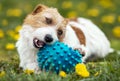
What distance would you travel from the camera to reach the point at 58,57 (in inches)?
247

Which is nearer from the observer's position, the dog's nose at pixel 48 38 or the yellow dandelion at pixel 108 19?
the dog's nose at pixel 48 38

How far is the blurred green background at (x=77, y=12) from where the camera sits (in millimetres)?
10875

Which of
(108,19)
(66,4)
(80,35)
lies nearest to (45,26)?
(80,35)

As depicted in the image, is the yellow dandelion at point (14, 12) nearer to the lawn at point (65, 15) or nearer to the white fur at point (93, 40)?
the lawn at point (65, 15)

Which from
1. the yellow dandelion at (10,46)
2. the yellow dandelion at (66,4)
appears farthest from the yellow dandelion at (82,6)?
the yellow dandelion at (10,46)

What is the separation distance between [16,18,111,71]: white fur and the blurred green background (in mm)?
1475

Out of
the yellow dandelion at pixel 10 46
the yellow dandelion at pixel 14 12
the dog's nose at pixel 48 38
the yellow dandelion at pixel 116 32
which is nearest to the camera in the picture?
the dog's nose at pixel 48 38

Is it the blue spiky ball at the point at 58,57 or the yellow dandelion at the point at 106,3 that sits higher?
the yellow dandelion at the point at 106,3

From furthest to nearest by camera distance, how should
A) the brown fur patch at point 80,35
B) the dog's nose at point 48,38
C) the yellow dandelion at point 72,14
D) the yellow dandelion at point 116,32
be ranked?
the yellow dandelion at point 72,14
the yellow dandelion at point 116,32
the brown fur patch at point 80,35
the dog's nose at point 48,38

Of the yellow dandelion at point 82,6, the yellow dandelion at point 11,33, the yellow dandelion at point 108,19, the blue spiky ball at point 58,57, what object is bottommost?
the blue spiky ball at point 58,57

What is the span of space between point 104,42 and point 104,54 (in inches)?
8.3

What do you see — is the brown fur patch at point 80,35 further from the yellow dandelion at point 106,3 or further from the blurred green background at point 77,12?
the yellow dandelion at point 106,3

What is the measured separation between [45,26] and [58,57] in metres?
0.43

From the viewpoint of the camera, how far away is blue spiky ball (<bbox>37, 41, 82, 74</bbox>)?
6273mm
